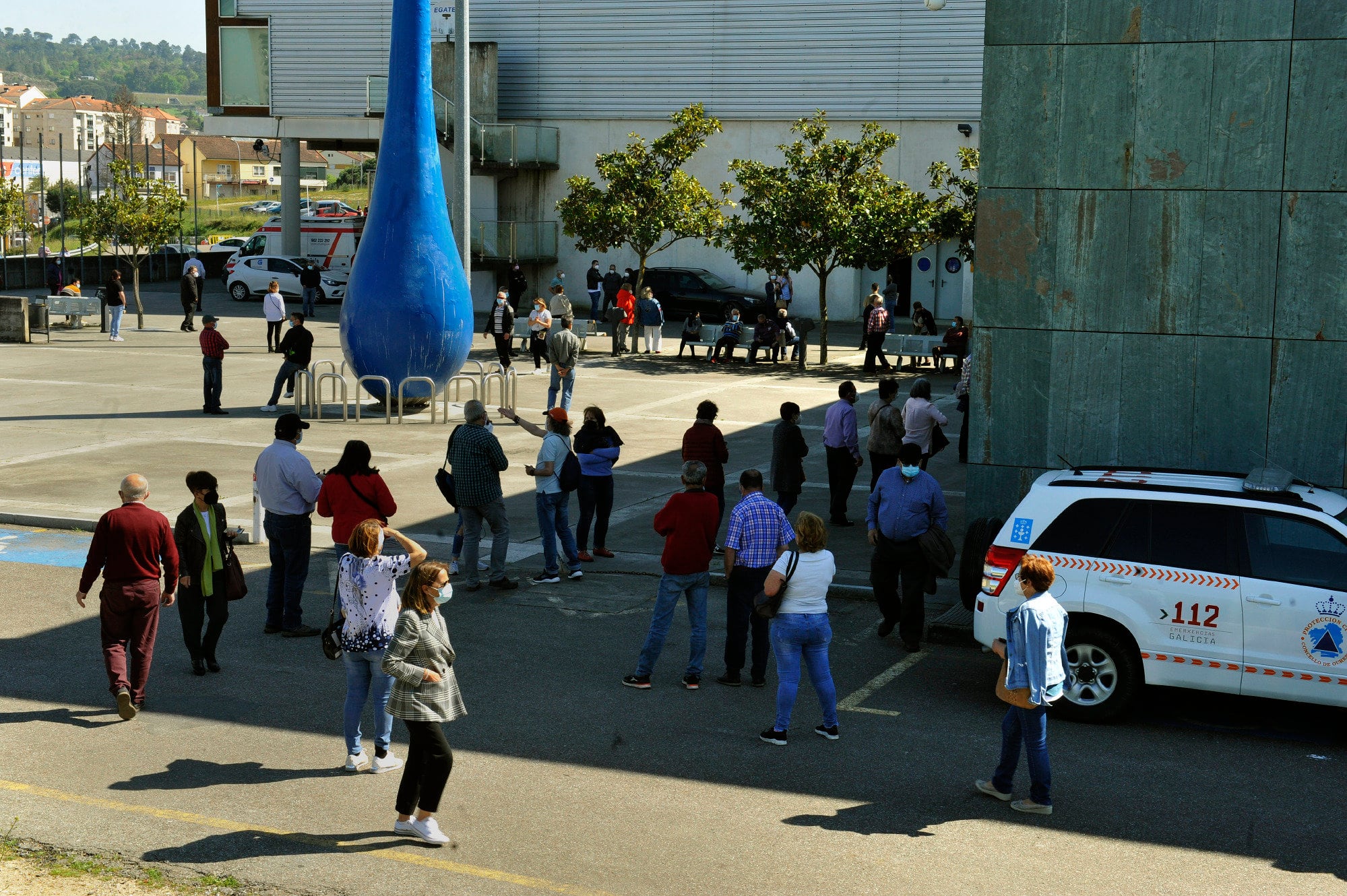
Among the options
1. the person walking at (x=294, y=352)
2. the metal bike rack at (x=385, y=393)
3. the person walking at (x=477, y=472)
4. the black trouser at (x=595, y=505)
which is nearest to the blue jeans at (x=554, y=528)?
the black trouser at (x=595, y=505)

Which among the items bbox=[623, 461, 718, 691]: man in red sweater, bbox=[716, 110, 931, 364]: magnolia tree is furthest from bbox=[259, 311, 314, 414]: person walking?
bbox=[623, 461, 718, 691]: man in red sweater

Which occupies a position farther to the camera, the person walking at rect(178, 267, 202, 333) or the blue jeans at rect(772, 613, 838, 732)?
the person walking at rect(178, 267, 202, 333)

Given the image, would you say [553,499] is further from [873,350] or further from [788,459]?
[873,350]

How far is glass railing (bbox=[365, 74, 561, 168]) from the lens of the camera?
42.7m

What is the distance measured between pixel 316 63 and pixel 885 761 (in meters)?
45.2

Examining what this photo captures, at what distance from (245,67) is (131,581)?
45.2 meters

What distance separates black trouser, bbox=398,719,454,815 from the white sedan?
38.9 metres

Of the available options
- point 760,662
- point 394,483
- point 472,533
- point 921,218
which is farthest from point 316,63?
point 760,662

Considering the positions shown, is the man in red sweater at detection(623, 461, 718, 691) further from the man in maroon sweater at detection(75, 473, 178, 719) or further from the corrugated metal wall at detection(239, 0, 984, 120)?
the corrugated metal wall at detection(239, 0, 984, 120)

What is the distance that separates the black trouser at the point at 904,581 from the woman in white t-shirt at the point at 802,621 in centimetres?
237

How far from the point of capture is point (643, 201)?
3431cm

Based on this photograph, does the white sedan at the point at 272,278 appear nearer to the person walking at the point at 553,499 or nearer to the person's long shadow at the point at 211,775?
the person walking at the point at 553,499

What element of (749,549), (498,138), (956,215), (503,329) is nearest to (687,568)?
(749,549)

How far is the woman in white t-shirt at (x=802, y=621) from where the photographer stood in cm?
877
